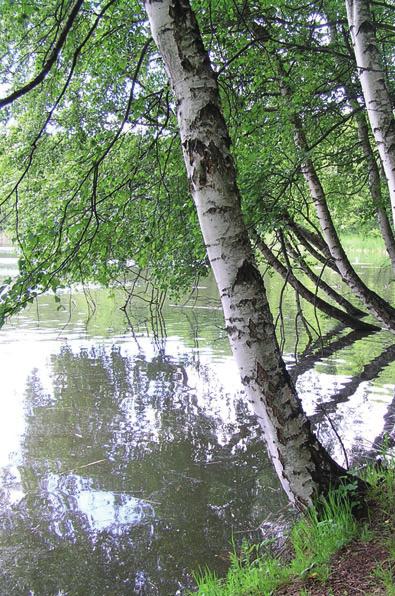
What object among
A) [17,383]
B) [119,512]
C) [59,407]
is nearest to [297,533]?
[119,512]

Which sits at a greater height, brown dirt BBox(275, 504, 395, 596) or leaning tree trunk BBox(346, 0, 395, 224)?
leaning tree trunk BBox(346, 0, 395, 224)

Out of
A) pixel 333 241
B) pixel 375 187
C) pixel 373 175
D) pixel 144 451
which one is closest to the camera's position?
pixel 144 451

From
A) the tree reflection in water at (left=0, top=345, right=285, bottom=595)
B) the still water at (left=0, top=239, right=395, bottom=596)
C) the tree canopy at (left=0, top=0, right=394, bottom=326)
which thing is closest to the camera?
the tree canopy at (left=0, top=0, right=394, bottom=326)

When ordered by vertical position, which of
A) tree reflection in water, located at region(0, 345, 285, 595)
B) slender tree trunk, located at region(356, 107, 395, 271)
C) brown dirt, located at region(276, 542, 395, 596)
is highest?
slender tree trunk, located at region(356, 107, 395, 271)

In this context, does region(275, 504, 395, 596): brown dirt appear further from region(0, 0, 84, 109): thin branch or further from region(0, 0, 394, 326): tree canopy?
region(0, 0, 84, 109): thin branch

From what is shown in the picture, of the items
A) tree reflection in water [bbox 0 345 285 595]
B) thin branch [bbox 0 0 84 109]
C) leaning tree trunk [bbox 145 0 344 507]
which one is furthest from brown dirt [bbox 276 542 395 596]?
thin branch [bbox 0 0 84 109]

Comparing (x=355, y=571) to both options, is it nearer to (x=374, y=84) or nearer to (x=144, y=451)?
(x=374, y=84)

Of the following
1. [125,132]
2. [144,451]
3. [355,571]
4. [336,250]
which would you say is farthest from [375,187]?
[355,571]

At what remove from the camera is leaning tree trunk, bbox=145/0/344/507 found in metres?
2.98

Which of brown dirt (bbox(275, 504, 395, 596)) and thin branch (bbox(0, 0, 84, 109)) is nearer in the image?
thin branch (bbox(0, 0, 84, 109))

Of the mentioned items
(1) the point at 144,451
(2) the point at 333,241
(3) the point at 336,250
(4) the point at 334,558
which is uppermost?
(2) the point at 333,241

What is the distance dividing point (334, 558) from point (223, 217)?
84.0 inches

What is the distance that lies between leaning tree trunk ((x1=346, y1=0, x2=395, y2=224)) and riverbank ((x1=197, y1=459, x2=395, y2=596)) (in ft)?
7.17

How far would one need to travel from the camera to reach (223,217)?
303cm
